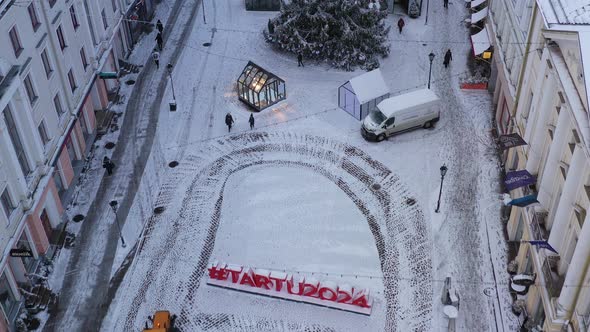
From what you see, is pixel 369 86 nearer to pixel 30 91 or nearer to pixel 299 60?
pixel 299 60

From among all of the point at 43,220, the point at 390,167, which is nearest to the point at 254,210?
the point at 390,167

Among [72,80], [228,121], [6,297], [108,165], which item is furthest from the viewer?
[228,121]

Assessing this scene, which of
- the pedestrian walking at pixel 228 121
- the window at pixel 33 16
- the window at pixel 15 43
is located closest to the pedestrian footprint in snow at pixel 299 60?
the pedestrian walking at pixel 228 121

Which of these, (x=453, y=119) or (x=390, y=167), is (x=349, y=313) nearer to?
(x=390, y=167)

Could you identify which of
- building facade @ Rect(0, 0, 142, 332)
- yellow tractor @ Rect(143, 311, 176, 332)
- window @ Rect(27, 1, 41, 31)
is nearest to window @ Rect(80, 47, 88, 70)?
building facade @ Rect(0, 0, 142, 332)

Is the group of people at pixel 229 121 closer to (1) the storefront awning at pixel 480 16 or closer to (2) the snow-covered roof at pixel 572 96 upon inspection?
(1) the storefront awning at pixel 480 16

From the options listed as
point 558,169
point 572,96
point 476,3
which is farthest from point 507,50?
point 572,96
